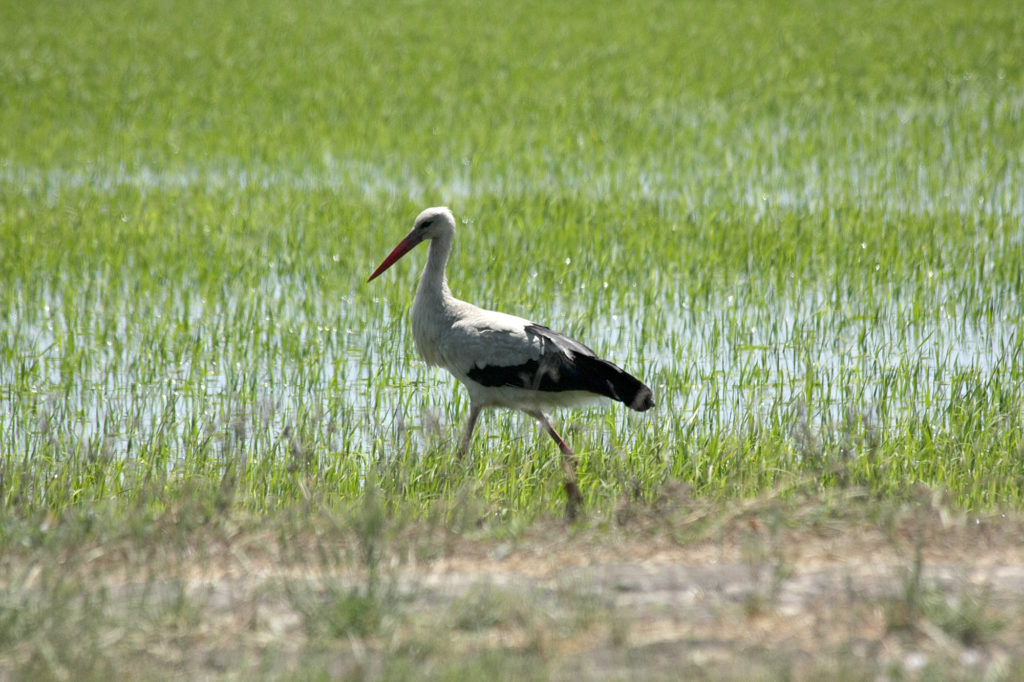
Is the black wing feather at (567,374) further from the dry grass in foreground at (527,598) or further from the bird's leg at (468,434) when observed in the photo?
the dry grass in foreground at (527,598)

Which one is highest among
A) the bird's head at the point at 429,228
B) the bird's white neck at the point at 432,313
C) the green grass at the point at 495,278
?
the bird's head at the point at 429,228

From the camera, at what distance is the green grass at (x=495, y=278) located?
503cm

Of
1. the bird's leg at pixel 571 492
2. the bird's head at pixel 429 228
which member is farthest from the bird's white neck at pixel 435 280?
the bird's leg at pixel 571 492

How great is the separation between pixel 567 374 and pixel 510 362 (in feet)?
0.88

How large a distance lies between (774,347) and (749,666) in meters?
4.27

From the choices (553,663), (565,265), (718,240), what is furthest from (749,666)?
(718,240)

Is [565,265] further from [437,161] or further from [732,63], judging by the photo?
[732,63]

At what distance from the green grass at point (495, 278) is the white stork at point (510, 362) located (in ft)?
0.75

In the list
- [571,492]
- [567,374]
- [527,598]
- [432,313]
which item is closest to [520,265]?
[432,313]

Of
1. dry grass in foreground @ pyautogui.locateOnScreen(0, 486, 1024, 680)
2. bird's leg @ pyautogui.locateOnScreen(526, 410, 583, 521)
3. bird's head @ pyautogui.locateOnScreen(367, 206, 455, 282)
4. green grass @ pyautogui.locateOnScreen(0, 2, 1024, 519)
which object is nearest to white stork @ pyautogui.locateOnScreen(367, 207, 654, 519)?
bird's leg @ pyautogui.locateOnScreen(526, 410, 583, 521)

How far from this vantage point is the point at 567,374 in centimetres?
531

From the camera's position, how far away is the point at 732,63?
19.1 meters

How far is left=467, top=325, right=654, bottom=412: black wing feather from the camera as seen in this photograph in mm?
5246

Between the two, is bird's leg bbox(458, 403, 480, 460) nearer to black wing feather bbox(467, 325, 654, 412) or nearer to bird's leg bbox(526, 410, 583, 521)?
black wing feather bbox(467, 325, 654, 412)
